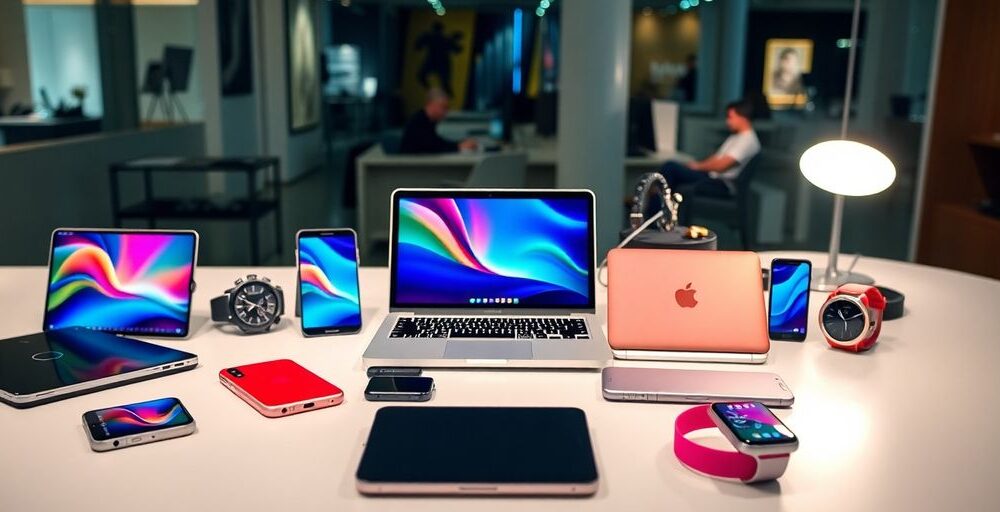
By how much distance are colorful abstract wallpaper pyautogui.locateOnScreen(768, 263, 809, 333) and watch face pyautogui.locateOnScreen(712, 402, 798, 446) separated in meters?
0.56

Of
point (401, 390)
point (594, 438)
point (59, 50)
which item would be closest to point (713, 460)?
point (594, 438)

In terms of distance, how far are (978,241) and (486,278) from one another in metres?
3.81

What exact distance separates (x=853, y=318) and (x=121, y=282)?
61.3 inches

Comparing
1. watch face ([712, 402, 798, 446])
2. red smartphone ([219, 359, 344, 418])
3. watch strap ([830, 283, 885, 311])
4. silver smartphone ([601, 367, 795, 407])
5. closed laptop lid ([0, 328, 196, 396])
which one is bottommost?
red smartphone ([219, 359, 344, 418])

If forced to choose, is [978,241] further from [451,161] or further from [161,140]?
[161,140]

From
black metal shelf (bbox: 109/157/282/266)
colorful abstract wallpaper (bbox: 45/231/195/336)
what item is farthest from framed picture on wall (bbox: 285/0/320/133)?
colorful abstract wallpaper (bbox: 45/231/195/336)

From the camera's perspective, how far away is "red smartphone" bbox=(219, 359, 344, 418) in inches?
55.3

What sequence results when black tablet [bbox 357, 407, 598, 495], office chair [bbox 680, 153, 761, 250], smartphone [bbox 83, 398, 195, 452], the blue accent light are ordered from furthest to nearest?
the blue accent light → office chair [bbox 680, 153, 761, 250] → smartphone [bbox 83, 398, 195, 452] → black tablet [bbox 357, 407, 598, 495]

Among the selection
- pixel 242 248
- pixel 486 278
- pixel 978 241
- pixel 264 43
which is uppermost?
pixel 264 43

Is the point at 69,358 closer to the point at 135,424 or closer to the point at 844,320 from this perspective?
the point at 135,424

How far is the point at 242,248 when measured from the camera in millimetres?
6078

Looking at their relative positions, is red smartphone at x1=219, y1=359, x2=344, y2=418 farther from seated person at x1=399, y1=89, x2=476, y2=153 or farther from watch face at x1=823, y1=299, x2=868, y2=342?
seated person at x1=399, y1=89, x2=476, y2=153

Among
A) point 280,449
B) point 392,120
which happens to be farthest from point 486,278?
point 392,120

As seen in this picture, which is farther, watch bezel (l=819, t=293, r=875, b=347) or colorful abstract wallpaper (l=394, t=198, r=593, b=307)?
colorful abstract wallpaper (l=394, t=198, r=593, b=307)
